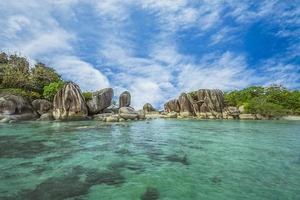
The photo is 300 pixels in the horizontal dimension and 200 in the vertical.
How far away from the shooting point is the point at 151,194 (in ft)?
22.7

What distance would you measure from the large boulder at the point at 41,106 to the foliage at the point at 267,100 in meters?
47.5

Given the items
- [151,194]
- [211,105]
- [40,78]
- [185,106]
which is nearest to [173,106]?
[185,106]

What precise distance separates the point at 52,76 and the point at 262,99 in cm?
5563

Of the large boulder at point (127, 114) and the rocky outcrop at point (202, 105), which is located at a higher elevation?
the rocky outcrop at point (202, 105)

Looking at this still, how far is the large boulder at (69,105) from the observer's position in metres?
41.4

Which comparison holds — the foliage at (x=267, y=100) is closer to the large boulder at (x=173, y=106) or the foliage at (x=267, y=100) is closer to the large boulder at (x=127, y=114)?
the large boulder at (x=173, y=106)

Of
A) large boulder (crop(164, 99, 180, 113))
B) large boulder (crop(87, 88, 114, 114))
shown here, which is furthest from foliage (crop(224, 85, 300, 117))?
large boulder (crop(87, 88, 114, 114))

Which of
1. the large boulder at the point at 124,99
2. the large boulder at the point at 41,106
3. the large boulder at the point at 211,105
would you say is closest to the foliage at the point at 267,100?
the large boulder at the point at 211,105

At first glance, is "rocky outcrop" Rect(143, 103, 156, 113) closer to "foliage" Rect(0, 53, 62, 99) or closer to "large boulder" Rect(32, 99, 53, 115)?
"foliage" Rect(0, 53, 62, 99)

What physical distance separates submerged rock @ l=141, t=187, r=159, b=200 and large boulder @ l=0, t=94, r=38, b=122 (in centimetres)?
3591

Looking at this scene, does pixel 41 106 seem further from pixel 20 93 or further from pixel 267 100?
pixel 267 100

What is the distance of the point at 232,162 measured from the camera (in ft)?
36.1

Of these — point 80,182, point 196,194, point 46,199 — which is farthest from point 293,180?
point 46,199

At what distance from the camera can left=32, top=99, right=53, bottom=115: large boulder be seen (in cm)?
4512
